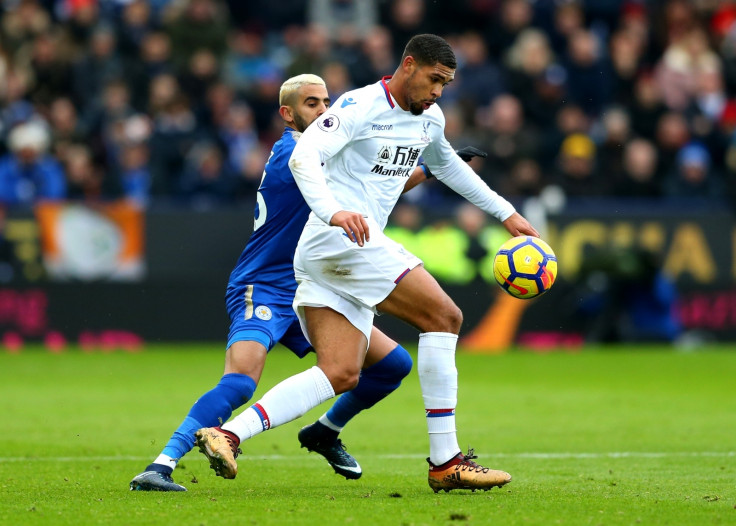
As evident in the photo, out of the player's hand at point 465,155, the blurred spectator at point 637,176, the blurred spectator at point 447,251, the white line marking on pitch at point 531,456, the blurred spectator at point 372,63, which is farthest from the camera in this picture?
the blurred spectator at point 372,63

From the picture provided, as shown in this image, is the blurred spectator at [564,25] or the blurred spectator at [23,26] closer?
the blurred spectator at [23,26]

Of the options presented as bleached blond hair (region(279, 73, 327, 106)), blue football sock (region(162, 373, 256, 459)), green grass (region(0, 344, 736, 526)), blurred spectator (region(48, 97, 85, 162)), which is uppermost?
blurred spectator (region(48, 97, 85, 162))

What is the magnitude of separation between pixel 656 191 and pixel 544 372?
4.84 metres

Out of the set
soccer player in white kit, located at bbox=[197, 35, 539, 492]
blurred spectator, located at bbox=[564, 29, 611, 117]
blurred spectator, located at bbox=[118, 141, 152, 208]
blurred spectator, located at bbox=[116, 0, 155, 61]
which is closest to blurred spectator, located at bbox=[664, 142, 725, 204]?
blurred spectator, located at bbox=[564, 29, 611, 117]

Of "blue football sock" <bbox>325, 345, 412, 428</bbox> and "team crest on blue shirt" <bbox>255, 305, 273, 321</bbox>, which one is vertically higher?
"team crest on blue shirt" <bbox>255, 305, 273, 321</bbox>

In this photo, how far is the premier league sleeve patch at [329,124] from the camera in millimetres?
6734

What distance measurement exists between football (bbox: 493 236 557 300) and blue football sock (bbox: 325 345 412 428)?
72cm

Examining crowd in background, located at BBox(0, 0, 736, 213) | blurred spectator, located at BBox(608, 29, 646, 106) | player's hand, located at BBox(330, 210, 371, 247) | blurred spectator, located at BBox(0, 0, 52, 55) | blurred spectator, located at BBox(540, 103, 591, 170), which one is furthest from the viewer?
blurred spectator, located at BBox(608, 29, 646, 106)

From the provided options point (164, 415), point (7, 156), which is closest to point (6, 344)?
point (7, 156)

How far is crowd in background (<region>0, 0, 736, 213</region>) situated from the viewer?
18.1 meters

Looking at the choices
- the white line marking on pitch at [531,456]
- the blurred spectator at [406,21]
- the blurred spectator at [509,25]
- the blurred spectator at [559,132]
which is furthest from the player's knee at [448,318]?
the blurred spectator at [509,25]

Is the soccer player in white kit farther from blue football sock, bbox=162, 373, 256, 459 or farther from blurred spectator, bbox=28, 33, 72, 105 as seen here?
blurred spectator, bbox=28, 33, 72, 105

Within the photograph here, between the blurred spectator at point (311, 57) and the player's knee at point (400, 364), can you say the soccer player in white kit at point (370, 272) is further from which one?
the blurred spectator at point (311, 57)

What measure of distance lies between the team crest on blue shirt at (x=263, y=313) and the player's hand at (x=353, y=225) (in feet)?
3.70
